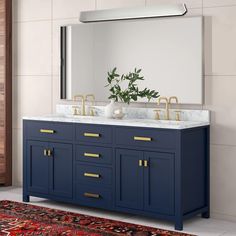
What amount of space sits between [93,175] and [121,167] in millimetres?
324

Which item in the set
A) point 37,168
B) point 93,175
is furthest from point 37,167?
point 93,175

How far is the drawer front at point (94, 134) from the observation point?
5.46 metres

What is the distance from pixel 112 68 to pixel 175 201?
158 centimetres

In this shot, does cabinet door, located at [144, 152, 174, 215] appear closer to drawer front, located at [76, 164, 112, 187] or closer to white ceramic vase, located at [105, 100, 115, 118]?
drawer front, located at [76, 164, 112, 187]

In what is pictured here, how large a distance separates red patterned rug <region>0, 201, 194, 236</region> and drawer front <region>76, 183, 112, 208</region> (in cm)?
17

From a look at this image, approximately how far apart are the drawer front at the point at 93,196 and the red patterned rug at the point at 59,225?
0.17 m

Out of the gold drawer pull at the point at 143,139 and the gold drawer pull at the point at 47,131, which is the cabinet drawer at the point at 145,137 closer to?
the gold drawer pull at the point at 143,139

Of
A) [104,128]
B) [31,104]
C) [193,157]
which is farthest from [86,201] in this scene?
[31,104]

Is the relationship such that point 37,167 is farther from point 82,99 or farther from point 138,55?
point 138,55

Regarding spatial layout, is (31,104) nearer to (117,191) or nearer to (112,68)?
(112,68)

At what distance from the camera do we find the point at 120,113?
5684 mm

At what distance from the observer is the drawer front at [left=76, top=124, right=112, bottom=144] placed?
5461 millimetres

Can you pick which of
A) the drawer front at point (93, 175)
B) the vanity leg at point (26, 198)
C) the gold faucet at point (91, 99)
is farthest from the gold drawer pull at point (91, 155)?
the vanity leg at point (26, 198)

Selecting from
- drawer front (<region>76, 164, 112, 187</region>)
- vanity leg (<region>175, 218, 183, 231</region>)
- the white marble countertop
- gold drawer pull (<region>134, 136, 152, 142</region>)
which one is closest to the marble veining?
the white marble countertop
